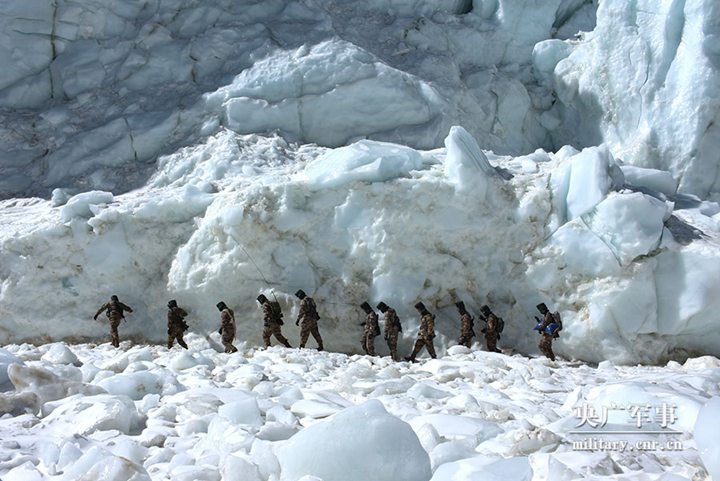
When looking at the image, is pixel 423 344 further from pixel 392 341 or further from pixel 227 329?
pixel 227 329

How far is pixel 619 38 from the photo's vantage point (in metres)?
16.3

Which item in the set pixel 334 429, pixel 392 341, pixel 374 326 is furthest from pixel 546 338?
pixel 334 429

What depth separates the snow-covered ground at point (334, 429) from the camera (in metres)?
3.87

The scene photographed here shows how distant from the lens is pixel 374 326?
36.2 ft

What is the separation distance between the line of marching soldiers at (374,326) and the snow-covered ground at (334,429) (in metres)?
3.73

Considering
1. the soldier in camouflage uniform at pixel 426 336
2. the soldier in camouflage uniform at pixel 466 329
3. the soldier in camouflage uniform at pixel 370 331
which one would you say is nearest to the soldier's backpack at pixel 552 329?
the soldier in camouflage uniform at pixel 466 329

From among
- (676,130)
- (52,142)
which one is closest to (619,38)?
(676,130)

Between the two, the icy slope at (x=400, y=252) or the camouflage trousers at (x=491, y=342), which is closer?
the icy slope at (x=400, y=252)

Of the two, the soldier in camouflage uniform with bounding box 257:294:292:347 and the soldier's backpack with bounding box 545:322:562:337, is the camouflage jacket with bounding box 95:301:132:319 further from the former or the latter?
the soldier's backpack with bounding box 545:322:562:337

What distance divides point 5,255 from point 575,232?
31.1 feet

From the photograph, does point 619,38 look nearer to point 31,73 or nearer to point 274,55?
point 274,55

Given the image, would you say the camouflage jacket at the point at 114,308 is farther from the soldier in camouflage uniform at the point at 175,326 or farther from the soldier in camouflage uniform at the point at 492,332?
the soldier in camouflage uniform at the point at 492,332

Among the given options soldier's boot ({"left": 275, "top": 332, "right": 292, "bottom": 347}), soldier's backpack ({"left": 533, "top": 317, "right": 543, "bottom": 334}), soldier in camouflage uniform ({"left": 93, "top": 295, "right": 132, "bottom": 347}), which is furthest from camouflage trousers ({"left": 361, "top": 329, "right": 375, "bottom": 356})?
soldier in camouflage uniform ({"left": 93, "top": 295, "right": 132, "bottom": 347})

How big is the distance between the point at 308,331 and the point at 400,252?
1.98 metres
